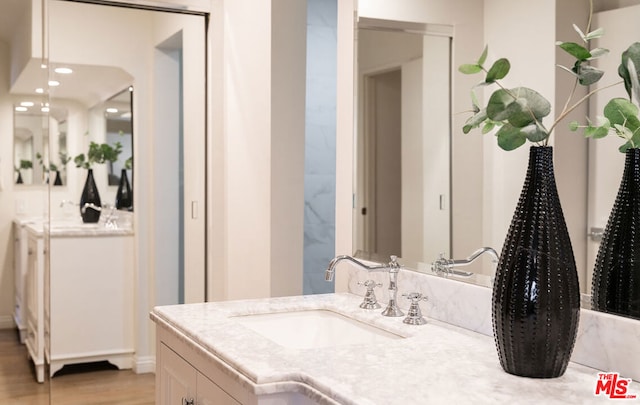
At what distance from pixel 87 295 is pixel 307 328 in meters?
1.88

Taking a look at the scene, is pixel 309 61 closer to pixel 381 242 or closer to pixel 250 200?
pixel 250 200

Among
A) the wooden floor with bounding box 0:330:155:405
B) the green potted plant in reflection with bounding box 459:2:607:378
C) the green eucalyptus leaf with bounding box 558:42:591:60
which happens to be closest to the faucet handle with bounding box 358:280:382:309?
the green potted plant in reflection with bounding box 459:2:607:378

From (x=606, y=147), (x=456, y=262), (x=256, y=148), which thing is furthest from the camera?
(x=256, y=148)

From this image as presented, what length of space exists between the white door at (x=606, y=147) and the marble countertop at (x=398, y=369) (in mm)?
268

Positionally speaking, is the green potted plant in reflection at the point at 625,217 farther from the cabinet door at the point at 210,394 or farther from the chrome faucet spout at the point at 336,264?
the cabinet door at the point at 210,394

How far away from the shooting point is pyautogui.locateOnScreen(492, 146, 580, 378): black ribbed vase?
1275mm

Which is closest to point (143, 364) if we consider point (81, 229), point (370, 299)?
point (81, 229)

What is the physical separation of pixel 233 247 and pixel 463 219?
1.90 m

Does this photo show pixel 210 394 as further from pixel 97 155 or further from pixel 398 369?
pixel 97 155

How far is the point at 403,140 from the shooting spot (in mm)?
2037

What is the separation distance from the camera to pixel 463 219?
176 centimetres

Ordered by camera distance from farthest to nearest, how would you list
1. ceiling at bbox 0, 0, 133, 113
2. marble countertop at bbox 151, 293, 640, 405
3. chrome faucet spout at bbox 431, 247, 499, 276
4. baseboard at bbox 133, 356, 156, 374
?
baseboard at bbox 133, 356, 156, 374, ceiling at bbox 0, 0, 133, 113, chrome faucet spout at bbox 431, 247, 499, 276, marble countertop at bbox 151, 293, 640, 405

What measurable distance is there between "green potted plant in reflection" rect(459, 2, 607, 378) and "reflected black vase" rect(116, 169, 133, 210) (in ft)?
8.37

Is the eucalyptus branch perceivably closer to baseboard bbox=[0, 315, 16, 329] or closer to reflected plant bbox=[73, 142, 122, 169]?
reflected plant bbox=[73, 142, 122, 169]
